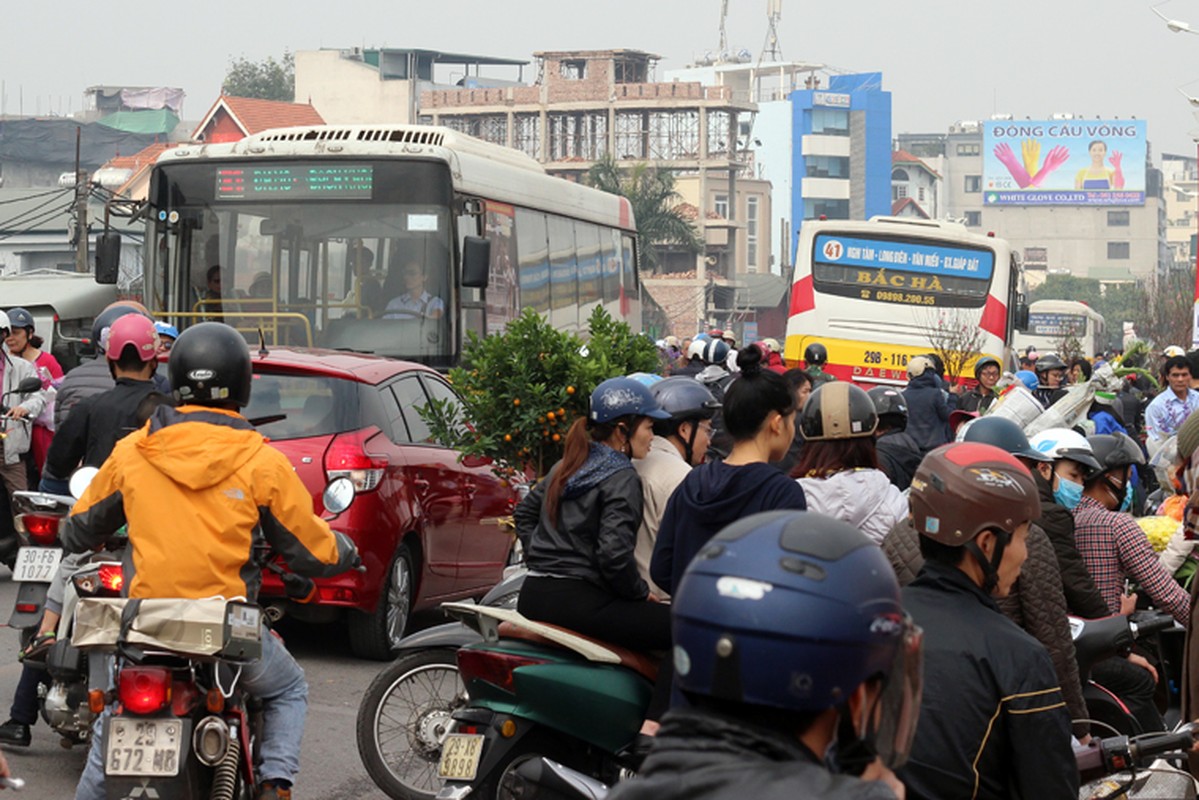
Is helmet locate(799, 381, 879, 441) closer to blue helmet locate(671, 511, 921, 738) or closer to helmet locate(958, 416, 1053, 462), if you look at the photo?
helmet locate(958, 416, 1053, 462)

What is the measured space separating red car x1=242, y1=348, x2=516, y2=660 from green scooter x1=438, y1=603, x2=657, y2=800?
328 cm

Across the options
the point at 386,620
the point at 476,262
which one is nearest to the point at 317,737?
the point at 386,620

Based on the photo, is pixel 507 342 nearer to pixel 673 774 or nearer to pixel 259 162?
pixel 673 774

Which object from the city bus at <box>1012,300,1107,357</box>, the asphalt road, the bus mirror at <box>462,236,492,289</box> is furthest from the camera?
the city bus at <box>1012,300,1107,357</box>

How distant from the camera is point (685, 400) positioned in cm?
669

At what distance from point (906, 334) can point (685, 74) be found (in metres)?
104

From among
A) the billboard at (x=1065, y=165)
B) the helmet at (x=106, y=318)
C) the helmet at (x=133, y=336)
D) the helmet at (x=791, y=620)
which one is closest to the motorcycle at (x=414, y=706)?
the helmet at (x=133, y=336)

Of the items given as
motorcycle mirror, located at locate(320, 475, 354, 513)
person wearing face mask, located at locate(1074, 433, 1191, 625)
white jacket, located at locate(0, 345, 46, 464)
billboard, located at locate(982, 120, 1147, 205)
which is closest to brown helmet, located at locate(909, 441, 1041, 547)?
motorcycle mirror, located at locate(320, 475, 354, 513)

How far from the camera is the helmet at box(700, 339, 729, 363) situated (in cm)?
1519

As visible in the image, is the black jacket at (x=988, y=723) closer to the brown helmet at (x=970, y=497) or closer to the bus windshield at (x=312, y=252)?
the brown helmet at (x=970, y=497)

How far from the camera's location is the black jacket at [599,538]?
5621 millimetres

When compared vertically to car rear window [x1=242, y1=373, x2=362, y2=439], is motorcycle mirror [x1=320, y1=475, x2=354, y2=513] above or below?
below

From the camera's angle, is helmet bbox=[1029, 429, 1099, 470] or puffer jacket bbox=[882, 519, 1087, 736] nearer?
puffer jacket bbox=[882, 519, 1087, 736]

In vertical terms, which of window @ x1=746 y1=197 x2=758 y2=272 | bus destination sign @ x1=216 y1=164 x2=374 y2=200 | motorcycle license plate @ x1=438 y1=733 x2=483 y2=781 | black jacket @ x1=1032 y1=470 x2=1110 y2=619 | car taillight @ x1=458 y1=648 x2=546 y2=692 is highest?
window @ x1=746 y1=197 x2=758 y2=272
